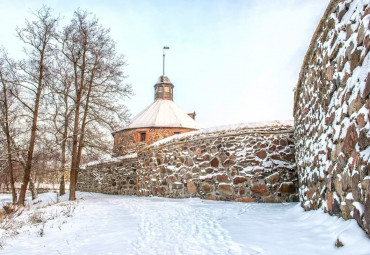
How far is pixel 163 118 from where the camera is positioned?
72.5ft

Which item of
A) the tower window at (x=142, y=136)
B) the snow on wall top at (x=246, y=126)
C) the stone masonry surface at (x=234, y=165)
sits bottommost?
the stone masonry surface at (x=234, y=165)

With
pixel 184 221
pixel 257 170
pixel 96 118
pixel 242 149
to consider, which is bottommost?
pixel 184 221

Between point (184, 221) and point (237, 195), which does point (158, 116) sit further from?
point (184, 221)

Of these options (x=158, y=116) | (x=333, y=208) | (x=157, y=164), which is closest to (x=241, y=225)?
(x=333, y=208)

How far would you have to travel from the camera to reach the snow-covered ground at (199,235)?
2.47 meters

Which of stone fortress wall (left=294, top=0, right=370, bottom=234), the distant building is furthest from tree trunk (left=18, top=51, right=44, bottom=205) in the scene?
stone fortress wall (left=294, top=0, right=370, bottom=234)

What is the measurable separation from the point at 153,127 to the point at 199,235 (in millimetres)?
17949

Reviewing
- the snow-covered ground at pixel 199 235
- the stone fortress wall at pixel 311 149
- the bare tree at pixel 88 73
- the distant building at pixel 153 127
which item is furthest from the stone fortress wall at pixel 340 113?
the distant building at pixel 153 127

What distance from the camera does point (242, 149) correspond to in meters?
6.85

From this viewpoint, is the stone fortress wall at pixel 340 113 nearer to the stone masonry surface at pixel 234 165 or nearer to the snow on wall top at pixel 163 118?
the stone masonry surface at pixel 234 165

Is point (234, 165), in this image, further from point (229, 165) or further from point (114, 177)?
point (114, 177)

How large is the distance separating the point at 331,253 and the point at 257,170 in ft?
14.6

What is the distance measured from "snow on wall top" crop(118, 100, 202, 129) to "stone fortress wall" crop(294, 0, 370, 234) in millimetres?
17663

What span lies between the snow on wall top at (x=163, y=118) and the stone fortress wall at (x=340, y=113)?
17663mm
